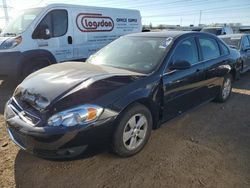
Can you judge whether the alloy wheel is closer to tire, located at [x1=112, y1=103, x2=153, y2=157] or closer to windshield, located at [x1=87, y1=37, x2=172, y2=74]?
tire, located at [x1=112, y1=103, x2=153, y2=157]

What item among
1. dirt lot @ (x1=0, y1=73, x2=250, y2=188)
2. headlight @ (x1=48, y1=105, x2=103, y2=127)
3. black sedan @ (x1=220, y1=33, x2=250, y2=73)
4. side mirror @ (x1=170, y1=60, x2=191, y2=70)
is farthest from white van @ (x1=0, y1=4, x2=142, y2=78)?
black sedan @ (x1=220, y1=33, x2=250, y2=73)

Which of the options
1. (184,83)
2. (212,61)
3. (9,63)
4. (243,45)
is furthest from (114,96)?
(243,45)

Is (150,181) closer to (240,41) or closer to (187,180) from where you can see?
(187,180)

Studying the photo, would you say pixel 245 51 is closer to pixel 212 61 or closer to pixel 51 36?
pixel 212 61

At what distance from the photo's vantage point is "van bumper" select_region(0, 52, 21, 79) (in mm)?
5803

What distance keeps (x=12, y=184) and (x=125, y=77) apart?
1.75m

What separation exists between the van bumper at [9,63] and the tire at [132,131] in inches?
155

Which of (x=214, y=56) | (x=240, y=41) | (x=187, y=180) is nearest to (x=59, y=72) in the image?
(x=187, y=180)

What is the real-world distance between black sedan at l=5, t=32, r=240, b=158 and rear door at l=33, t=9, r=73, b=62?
273cm

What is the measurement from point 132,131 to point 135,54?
131 cm

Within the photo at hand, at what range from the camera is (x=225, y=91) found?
543cm

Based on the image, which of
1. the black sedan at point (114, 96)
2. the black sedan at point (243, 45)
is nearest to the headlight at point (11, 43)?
the black sedan at point (114, 96)

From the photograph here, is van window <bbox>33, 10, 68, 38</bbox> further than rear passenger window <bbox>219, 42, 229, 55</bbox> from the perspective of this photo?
Yes

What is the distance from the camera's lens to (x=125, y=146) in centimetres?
301
